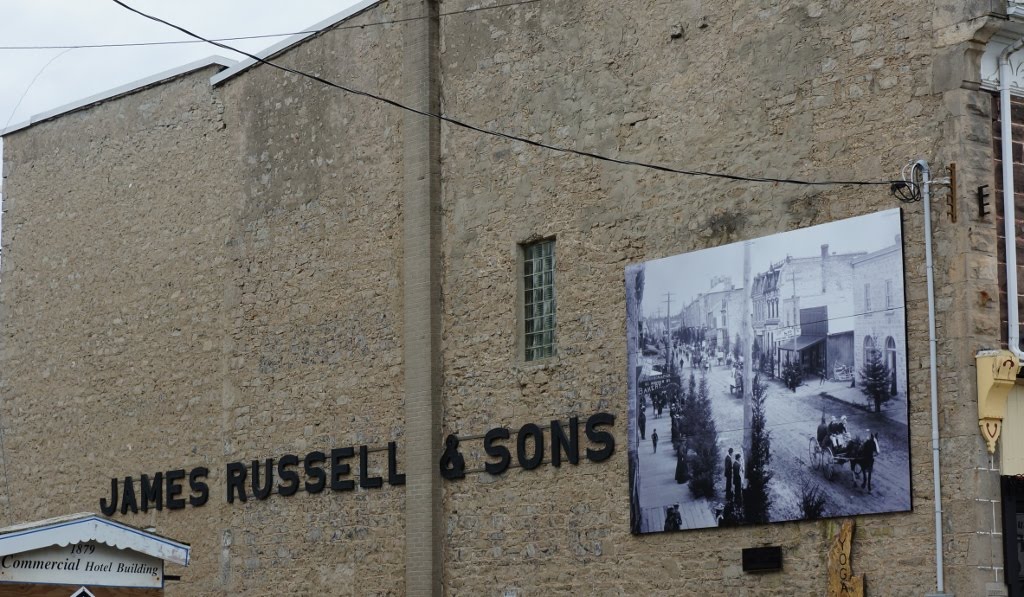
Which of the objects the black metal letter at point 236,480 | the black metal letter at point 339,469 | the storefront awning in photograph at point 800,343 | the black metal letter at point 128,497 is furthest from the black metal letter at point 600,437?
the black metal letter at point 128,497

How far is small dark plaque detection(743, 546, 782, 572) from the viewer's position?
15805 mm

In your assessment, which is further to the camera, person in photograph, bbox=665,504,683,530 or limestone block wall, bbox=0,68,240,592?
limestone block wall, bbox=0,68,240,592

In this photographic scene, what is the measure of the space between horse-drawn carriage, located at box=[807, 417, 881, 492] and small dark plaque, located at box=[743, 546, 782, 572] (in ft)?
3.25

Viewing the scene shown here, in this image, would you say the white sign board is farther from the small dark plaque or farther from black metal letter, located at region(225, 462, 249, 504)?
black metal letter, located at region(225, 462, 249, 504)

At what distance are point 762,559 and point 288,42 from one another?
1151cm

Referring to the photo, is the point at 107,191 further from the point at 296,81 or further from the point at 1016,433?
the point at 1016,433

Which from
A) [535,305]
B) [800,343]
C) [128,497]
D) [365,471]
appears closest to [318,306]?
[365,471]

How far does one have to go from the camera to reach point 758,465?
1623cm

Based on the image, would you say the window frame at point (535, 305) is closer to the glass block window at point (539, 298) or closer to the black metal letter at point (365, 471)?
the glass block window at point (539, 298)

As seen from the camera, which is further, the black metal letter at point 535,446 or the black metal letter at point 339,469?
the black metal letter at point 339,469

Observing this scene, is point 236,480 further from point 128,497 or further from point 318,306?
point 318,306

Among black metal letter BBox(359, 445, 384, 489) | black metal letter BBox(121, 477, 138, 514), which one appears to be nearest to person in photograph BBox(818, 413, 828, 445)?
black metal letter BBox(359, 445, 384, 489)

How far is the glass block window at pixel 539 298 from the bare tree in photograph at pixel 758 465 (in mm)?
3412

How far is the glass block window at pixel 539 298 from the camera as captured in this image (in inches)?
753
